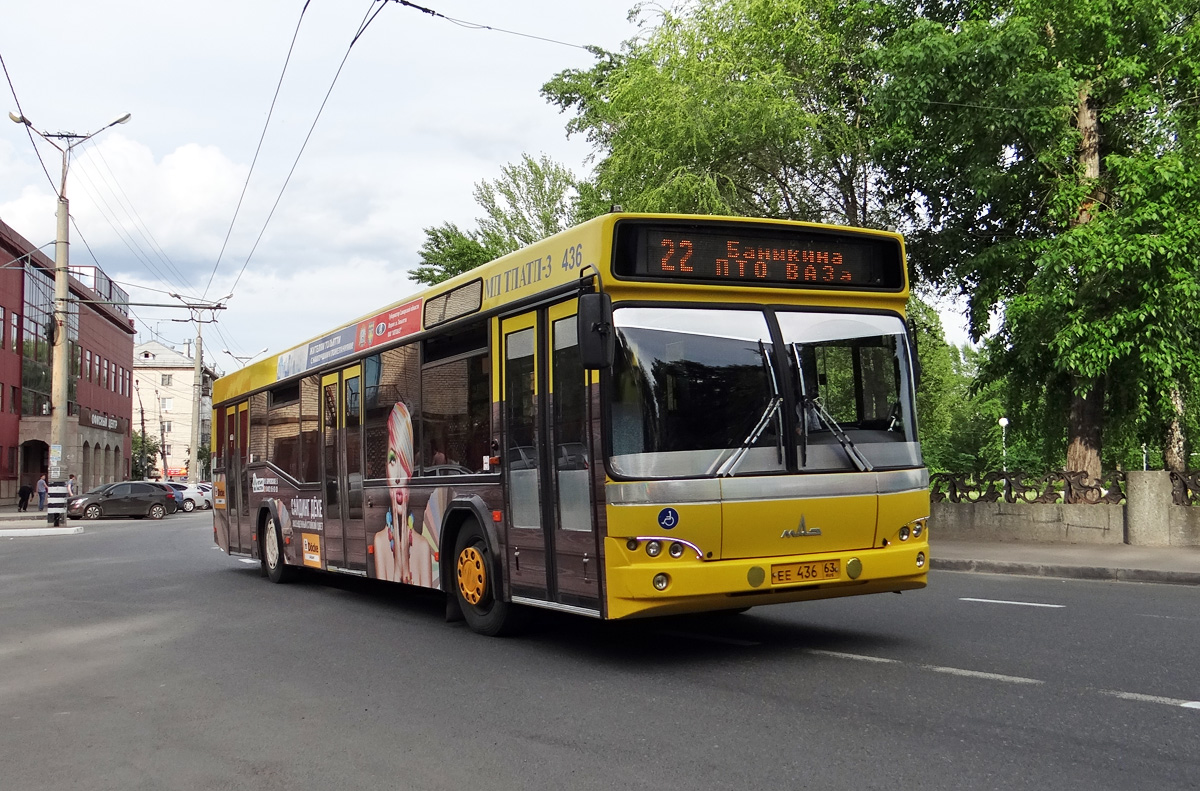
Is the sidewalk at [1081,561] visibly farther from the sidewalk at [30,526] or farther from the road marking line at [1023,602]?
the sidewalk at [30,526]

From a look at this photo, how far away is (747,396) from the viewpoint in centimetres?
771

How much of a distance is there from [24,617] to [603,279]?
8.16 m

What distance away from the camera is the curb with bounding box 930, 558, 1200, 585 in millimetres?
13219

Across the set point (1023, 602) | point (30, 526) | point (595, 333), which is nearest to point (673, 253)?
point (595, 333)

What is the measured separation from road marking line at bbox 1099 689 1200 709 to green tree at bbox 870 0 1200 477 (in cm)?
1035

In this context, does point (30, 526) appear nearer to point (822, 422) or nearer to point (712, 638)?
point (712, 638)

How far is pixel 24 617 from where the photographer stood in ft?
40.3

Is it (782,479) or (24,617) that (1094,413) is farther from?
(24,617)

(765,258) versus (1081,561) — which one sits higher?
(765,258)

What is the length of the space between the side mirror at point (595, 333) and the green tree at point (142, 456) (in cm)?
8865

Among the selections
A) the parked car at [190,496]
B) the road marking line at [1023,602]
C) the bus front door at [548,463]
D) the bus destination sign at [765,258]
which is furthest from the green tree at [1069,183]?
the parked car at [190,496]

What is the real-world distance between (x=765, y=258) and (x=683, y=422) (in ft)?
4.71

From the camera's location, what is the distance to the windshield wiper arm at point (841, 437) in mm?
7895

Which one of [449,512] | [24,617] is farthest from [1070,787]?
[24,617]
